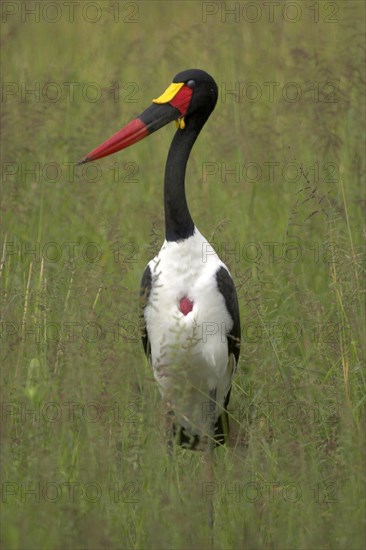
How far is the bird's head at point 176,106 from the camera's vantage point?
489 centimetres

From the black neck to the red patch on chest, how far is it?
233mm

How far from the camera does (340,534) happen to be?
3678 mm

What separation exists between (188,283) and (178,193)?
0.35m

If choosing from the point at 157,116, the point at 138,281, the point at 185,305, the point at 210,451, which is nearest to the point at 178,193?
the point at 157,116

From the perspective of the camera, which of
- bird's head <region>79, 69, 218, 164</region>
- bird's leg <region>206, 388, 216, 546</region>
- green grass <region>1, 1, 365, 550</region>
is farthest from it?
bird's head <region>79, 69, 218, 164</region>

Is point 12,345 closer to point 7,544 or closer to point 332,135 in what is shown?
point 7,544

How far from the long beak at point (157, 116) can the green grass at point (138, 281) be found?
37 centimetres

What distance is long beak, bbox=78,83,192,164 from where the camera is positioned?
192 inches

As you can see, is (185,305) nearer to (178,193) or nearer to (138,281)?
(178,193)

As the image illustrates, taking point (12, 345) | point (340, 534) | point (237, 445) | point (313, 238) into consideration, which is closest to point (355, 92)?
point (313, 238)

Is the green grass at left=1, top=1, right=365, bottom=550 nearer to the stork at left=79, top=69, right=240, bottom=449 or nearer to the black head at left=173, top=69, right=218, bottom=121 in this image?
the stork at left=79, top=69, right=240, bottom=449

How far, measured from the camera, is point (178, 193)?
15.9 feet

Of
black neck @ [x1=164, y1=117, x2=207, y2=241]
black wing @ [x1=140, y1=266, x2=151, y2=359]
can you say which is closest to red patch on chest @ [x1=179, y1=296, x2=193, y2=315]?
black wing @ [x1=140, y1=266, x2=151, y2=359]

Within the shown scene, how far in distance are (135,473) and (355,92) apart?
3.62 meters
